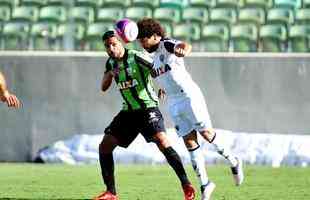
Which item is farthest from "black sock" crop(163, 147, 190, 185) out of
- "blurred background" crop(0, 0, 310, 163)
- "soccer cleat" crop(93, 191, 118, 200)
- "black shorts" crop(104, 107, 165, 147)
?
"blurred background" crop(0, 0, 310, 163)

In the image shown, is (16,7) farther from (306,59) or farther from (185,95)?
(185,95)

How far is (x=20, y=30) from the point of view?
18.4m

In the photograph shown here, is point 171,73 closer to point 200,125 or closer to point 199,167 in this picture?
point 200,125

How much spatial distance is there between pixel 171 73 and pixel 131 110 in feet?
1.87

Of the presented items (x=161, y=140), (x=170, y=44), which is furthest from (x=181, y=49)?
(x=161, y=140)

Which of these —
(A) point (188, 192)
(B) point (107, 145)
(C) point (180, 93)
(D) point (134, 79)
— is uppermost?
(D) point (134, 79)

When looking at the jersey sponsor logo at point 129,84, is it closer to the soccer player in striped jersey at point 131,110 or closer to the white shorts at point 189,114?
the soccer player in striped jersey at point 131,110

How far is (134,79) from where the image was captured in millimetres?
9844

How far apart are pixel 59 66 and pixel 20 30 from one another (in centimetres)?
200

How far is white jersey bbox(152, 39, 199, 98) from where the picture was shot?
31.8 feet

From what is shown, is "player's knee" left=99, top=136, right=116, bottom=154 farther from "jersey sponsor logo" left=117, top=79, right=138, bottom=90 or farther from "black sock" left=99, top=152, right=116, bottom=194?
"jersey sponsor logo" left=117, top=79, right=138, bottom=90

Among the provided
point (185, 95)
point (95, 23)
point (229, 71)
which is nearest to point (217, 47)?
point (229, 71)

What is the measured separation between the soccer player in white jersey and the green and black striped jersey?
0.47 ft

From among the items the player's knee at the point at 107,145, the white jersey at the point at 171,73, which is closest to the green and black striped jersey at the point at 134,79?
the white jersey at the point at 171,73
